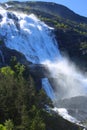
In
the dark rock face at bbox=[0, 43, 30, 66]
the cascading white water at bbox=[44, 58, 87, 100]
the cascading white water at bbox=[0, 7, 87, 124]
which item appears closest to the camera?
the cascading white water at bbox=[44, 58, 87, 100]

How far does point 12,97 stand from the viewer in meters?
79.0

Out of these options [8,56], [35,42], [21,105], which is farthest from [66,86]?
[21,105]

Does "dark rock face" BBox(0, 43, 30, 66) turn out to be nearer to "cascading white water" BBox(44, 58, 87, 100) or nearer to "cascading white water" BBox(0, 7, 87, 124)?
"cascading white water" BBox(44, 58, 87, 100)

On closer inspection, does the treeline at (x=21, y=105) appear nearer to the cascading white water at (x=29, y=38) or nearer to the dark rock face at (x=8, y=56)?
the dark rock face at (x=8, y=56)

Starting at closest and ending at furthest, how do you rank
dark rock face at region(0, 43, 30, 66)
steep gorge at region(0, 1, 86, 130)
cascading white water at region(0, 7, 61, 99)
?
1. dark rock face at region(0, 43, 30, 66)
2. steep gorge at region(0, 1, 86, 130)
3. cascading white water at region(0, 7, 61, 99)

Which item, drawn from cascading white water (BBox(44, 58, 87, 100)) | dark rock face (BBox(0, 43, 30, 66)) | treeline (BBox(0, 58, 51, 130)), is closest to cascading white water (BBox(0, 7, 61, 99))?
dark rock face (BBox(0, 43, 30, 66))

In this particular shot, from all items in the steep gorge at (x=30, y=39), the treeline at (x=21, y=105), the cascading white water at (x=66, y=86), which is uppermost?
the treeline at (x=21, y=105)

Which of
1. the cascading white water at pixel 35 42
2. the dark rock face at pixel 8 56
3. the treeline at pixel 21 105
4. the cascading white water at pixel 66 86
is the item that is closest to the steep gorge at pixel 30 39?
the cascading white water at pixel 35 42

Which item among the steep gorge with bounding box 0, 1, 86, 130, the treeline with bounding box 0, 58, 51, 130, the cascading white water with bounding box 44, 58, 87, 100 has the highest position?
the treeline with bounding box 0, 58, 51, 130

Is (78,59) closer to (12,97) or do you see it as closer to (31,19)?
(31,19)

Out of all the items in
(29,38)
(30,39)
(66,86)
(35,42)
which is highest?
(29,38)

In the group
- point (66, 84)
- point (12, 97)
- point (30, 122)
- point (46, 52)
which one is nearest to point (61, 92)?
point (66, 84)

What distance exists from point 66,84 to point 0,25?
47026mm

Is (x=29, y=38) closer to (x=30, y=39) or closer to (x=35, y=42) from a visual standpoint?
(x=30, y=39)
